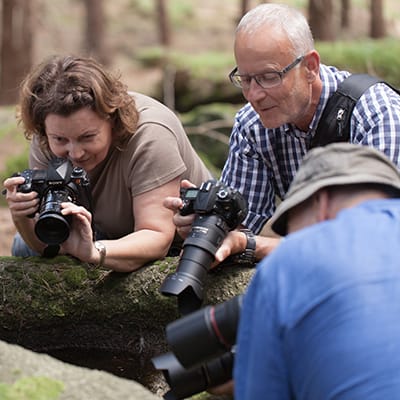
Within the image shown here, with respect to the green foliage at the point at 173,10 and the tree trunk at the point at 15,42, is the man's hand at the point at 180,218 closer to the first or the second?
the tree trunk at the point at 15,42

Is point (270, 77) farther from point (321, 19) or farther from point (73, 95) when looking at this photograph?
point (321, 19)

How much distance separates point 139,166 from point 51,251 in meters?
0.51

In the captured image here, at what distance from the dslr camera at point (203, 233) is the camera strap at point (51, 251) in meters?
0.74

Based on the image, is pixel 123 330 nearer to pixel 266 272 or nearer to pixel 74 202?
pixel 74 202

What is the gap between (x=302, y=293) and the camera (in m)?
1.51

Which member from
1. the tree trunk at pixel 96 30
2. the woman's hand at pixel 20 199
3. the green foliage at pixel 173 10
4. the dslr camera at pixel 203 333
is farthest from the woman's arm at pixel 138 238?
the green foliage at pixel 173 10

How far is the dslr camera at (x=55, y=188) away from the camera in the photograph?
117 inches

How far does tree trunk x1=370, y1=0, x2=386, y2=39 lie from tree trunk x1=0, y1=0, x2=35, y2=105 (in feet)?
20.0

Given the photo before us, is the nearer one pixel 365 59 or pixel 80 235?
pixel 80 235

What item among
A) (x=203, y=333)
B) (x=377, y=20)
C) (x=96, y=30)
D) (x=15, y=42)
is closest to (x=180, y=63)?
(x=15, y=42)

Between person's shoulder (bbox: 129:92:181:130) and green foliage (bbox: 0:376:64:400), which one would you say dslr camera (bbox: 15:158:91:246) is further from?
green foliage (bbox: 0:376:64:400)

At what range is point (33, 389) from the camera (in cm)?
205

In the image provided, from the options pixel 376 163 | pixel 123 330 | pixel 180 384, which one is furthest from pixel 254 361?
pixel 123 330

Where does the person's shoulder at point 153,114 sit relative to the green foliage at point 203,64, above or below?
above
